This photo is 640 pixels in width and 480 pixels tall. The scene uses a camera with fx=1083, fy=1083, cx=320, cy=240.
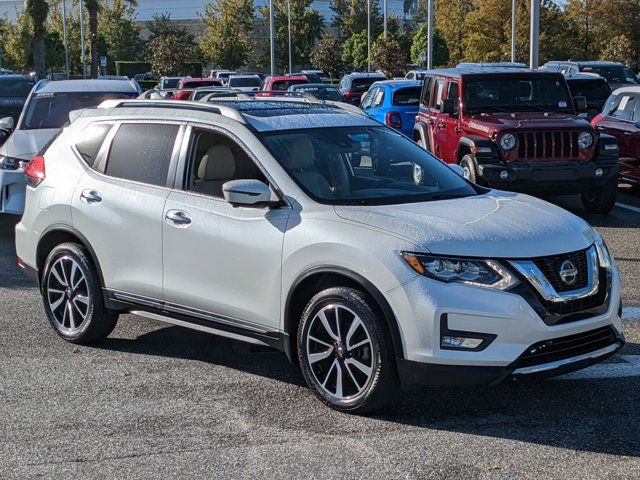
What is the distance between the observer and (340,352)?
232 inches

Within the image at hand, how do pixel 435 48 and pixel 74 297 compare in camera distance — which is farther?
pixel 435 48

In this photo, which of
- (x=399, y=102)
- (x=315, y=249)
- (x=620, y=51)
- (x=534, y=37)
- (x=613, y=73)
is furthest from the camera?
(x=620, y=51)

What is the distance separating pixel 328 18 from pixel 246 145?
420 ft

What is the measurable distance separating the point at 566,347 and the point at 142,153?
122 inches

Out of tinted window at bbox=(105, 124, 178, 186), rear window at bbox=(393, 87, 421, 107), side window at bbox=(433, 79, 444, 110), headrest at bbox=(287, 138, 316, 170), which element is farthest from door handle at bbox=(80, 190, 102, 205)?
rear window at bbox=(393, 87, 421, 107)

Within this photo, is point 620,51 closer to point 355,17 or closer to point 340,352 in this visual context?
point 355,17

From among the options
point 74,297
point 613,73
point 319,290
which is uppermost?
point 613,73

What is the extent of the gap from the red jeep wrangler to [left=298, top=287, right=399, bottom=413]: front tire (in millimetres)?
8042

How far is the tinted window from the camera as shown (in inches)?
277

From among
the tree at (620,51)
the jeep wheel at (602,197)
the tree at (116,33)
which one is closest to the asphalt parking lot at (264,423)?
the jeep wheel at (602,197)

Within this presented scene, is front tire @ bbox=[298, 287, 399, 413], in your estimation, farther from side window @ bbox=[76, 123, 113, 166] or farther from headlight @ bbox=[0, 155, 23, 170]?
headlight @ bbox=[0, 155, 23, 170]

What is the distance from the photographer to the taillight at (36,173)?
7.86 m

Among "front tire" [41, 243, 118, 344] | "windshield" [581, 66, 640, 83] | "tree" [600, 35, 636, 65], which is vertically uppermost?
"tree" [600, 35, 636, 65]

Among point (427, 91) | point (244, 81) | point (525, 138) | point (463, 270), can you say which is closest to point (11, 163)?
point (525, 138)
